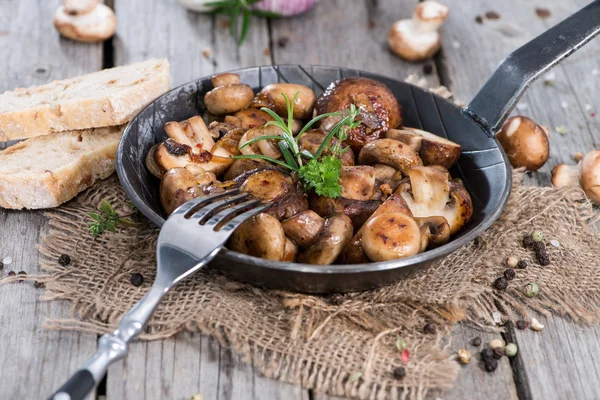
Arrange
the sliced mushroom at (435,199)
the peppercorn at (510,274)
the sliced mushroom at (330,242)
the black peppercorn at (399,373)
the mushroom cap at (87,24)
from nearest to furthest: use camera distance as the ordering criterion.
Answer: the black peppercorn at (399,373)
the sliced mushroom at (330,242)
the sliced mushroom at (435,199)
the peppercorn at (510,274)
the mushroom cap at (87,24)

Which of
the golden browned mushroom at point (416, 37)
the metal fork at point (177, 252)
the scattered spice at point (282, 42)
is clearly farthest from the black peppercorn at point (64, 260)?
the golden browned mushroom at point (416, 37)

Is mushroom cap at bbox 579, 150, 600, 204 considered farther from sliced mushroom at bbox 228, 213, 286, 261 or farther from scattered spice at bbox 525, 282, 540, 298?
sliced mushroom at bbox 228, 213, 286, 261

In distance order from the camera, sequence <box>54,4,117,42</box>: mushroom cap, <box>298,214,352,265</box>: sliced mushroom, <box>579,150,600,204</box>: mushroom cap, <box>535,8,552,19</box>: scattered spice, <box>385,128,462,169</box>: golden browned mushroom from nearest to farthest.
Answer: <box>298,214,352,265</box>: sliced mushroom < <box>385,128,462,169</box>: golden browned mushroom < <box>579,150,600,204</box>: mushroom cap < <box>54,4,117,42</box>: mushroom cap < <box>535,8,552,19</box>: scattered spice

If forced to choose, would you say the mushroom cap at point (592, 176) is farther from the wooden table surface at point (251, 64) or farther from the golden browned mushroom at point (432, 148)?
the golden browned mushroom at point (432, 148)

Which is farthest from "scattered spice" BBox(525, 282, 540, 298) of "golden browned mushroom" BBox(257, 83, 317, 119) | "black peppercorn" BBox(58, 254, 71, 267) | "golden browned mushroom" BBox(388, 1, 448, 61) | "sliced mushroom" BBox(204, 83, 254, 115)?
"golden browned mushroom" BBox(388, 1, 448, 61)

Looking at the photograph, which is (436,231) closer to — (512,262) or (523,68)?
(512,262)

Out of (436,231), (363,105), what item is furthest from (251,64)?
(436,231)
